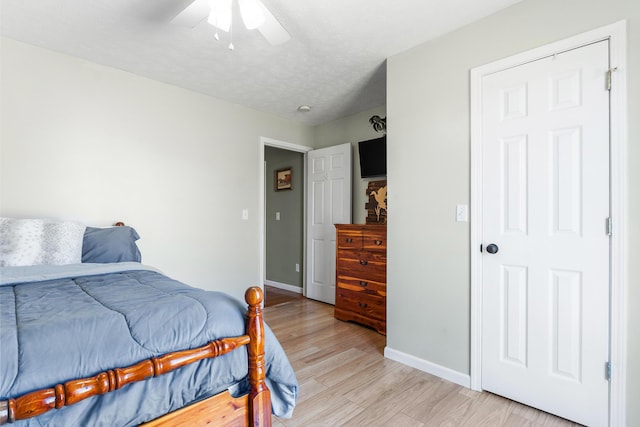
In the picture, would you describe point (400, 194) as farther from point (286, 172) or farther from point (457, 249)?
point (286, 172)

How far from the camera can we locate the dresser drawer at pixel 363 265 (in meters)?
3.03

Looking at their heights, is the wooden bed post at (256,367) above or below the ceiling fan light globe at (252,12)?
below

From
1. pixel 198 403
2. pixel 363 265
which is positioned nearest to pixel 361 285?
pixel 363 265

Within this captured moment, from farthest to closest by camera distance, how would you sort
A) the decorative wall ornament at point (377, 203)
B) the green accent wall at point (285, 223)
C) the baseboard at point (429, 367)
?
the green accent wall at point (285, 223) → the decorative wall ornament at point (377, 203) → the baseboard at point (429, 367)

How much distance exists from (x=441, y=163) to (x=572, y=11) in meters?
1.04

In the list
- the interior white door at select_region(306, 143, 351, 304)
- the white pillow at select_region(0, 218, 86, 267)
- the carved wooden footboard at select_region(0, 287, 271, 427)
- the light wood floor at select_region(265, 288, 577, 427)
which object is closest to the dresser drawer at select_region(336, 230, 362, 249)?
the interior white door at select_region(306, 143, 351, 304)

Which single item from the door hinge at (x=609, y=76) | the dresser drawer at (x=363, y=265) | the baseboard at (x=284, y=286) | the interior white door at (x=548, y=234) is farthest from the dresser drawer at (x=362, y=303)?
the door hinge at (x=609, y=76)

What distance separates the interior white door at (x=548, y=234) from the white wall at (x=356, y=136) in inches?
70.4

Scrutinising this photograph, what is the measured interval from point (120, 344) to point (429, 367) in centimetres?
204

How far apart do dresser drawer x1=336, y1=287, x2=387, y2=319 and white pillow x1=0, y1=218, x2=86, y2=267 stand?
7.63 ft

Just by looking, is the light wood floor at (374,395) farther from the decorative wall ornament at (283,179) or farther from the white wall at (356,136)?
the decorative wall ornament at (283,179)

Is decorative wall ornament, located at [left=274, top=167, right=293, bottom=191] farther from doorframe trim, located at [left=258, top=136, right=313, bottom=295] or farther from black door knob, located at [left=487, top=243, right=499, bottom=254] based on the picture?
black door knob, located at [left=487, top=243, right=499, bottom=254]

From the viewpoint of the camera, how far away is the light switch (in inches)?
82.7

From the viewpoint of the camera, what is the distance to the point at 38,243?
6.27 feet
